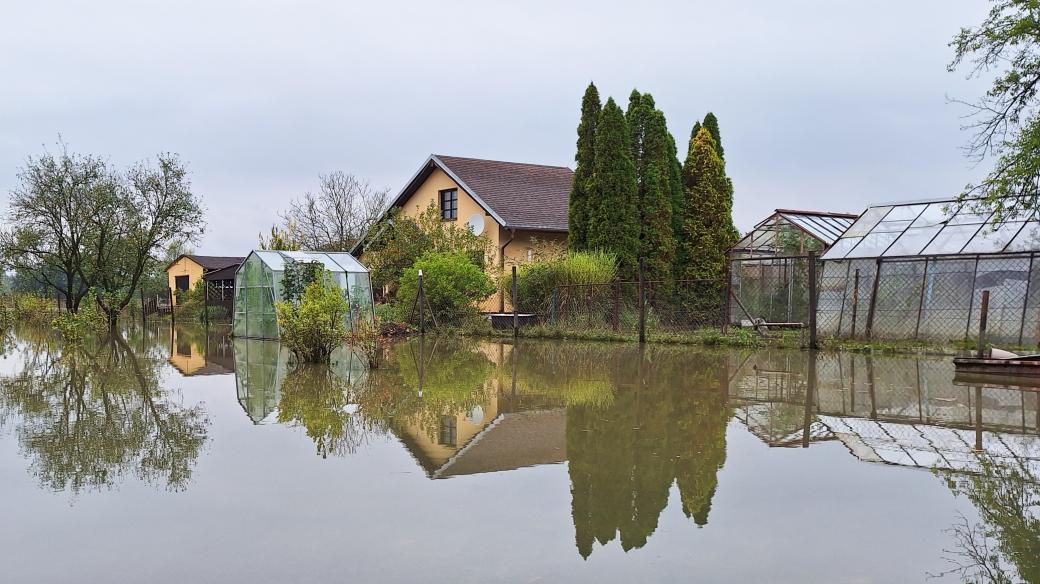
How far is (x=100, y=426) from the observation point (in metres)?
8.48

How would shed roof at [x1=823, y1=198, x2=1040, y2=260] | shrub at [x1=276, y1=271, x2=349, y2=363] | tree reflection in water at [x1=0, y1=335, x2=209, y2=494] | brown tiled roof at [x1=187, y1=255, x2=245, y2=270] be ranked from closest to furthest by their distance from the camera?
tree reflection in water at [x1=0, y1=335, x2=209, y2=494] < shrub at [x1=276, y1=271, x2=349, y2=363] < shed roof at [x1=823, y1=198, x2=1040, y2=260] < brown tiled roof at [x1=187, y1=255, x2=245, y2=270]

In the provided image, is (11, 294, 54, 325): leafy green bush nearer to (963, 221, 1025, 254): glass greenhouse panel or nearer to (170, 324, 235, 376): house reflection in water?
Result: (170, 324, 235, 376): house reflection in water

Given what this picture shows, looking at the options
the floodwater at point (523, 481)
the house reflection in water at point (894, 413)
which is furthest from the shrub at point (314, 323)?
the house reflection in water at point (894, 413)

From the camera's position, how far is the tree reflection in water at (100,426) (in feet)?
21.3

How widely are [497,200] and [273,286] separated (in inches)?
384

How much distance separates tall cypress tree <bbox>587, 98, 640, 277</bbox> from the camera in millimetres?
23062

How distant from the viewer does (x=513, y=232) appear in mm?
27547

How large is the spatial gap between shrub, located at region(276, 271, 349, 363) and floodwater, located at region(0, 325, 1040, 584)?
2551 millimetres

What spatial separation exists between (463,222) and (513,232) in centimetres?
269

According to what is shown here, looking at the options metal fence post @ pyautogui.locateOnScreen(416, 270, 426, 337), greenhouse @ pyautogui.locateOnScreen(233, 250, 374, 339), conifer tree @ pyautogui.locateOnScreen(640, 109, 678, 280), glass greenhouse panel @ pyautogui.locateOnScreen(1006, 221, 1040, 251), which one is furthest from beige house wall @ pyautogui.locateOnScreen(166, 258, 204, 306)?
glass greenhouse panel @ pyautogui.locateOnScreen(1006, 221, 1040, 251)

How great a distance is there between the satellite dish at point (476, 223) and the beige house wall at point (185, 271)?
3075cm

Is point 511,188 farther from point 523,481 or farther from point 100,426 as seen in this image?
point 523,481

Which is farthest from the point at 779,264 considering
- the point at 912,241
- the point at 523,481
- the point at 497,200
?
the point at 523,481

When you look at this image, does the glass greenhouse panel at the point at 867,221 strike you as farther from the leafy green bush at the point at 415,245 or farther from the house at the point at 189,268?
the house at the point at 189,268
